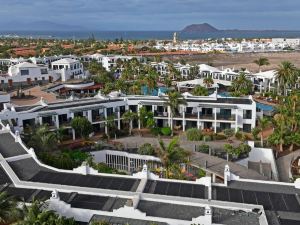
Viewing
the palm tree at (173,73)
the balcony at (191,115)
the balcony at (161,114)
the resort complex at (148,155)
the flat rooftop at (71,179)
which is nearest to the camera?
the resort complex at (148,155)

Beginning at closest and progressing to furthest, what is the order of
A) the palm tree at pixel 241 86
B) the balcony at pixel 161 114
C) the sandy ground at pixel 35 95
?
1. the balcony at pixel 161 114
2. the sandy ground at pixel 35 95
3. the palm tree at pixel 241 86

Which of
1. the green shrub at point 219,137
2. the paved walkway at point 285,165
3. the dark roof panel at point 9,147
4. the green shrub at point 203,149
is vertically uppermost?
the dark roof panel at point 9,147

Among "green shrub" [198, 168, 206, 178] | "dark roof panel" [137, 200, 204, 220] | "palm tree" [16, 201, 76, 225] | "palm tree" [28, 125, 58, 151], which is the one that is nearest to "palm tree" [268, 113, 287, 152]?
"green shrub" [198, 168, 206, 178]

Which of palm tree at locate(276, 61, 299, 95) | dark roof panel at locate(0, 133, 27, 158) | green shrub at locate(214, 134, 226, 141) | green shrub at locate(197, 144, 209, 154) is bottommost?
green shrub at locate(214, 134, 226, 141)

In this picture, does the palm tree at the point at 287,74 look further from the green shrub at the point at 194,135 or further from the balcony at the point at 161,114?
the green shrub at the point at 194,135

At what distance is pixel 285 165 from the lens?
46.2 meters

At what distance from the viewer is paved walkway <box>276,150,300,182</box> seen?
138ft

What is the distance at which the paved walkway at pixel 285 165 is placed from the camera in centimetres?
4206

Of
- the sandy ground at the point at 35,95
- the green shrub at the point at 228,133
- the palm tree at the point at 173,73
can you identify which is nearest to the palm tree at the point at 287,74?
the green shrub at the point at 228,133

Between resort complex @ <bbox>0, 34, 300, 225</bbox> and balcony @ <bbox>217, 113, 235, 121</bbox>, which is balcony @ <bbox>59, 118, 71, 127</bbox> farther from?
balcony @ <bbox>217, 113, 235, 121</bbox>

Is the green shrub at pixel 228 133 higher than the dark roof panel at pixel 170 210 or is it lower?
lower

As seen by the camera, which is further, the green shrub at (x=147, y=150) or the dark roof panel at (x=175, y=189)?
the green shrub at (x=147, y=150)

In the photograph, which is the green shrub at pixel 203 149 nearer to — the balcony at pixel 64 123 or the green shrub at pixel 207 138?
the green shrub at pixel 207 138

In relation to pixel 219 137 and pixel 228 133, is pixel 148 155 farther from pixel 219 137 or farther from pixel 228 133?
pixel 228 133
